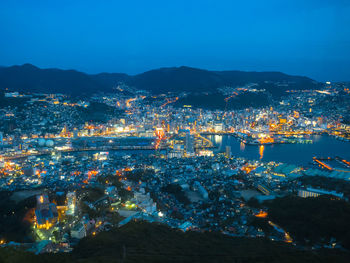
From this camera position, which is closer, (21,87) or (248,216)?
(248,216)

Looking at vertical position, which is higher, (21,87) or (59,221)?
(21,87)

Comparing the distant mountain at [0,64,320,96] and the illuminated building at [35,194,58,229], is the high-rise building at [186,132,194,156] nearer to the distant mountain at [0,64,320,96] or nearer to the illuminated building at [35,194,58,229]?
the illuminated building at [35,194,58,229]

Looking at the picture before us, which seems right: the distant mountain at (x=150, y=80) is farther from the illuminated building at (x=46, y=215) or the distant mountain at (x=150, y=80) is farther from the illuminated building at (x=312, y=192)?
the illuminated building at (x=312, y=192)

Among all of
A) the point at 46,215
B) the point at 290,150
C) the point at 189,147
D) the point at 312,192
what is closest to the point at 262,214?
the point at 312,192

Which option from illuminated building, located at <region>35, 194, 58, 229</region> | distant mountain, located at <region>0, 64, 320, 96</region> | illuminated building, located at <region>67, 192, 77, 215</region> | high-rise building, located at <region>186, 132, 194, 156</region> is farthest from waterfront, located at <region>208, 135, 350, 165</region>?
distant mountain, located at <region>0, 64, 320, 96</region>

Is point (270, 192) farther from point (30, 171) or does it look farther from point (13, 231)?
point (30, 171)

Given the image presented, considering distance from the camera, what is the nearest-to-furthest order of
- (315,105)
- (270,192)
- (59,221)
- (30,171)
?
(59,221)
(270,192)
(30,171)
(315,105)

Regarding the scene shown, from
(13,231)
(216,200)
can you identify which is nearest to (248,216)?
(216,200)
